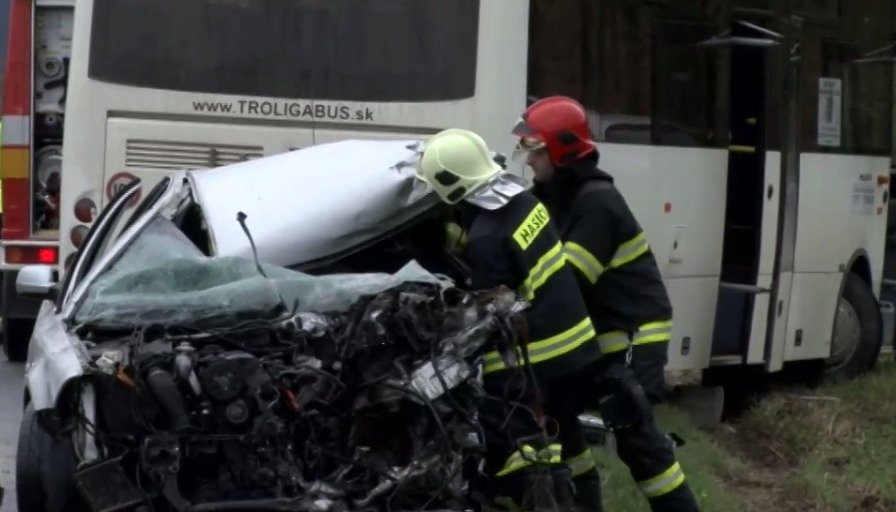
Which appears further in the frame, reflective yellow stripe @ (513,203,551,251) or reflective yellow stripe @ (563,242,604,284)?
reflective yellow stripe @ (563,242,604,284)

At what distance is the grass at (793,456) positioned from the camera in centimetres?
886

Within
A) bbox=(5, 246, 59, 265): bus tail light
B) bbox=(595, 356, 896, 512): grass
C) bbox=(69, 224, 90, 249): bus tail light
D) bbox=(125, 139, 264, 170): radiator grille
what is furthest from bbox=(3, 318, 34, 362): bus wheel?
bbox=(595, 356, 896, 512): grass

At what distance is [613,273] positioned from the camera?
7.29 meters

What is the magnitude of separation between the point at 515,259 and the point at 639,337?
101 centimetres

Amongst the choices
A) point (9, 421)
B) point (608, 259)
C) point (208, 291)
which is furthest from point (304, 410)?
point (9, 421)

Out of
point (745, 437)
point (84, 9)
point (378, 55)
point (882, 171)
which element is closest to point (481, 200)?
point (378, 55)

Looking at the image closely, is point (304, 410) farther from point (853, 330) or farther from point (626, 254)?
point (853, 330)

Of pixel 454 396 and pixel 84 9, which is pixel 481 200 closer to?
pixel 454 396

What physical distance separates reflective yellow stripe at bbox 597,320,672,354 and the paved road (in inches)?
108

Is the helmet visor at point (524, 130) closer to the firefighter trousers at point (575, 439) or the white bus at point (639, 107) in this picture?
the firefighter trousers at point (575, 439)

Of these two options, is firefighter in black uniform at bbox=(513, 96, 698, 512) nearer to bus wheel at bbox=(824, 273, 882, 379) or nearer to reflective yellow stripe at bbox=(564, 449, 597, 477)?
reflective yellow stripe at bbox=(564, 449, 597, 477)

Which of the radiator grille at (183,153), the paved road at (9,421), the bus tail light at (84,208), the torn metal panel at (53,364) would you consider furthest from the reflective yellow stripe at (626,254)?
the bus tail light at (84,208)

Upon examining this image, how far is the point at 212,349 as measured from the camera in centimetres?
588

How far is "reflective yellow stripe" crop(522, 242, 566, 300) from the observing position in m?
6.55
